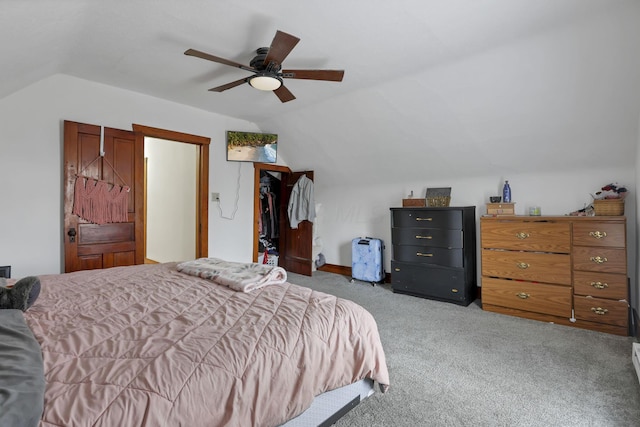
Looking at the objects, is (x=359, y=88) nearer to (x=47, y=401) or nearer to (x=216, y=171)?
(x=216, y=171)

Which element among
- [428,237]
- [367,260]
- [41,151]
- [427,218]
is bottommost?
[367,260]

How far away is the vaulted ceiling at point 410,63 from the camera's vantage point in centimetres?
198

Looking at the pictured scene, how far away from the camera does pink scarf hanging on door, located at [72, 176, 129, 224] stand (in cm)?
302

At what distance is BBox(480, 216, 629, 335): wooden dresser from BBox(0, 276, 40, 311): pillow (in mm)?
3613

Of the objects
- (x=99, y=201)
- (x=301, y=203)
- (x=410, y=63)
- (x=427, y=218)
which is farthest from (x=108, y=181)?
(x=427, y=218)

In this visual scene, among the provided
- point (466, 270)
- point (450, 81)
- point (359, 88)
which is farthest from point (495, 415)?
point (359, 88)

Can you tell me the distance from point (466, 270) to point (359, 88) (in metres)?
2.36

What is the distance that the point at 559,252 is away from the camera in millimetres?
2881

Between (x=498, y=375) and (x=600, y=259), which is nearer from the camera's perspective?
(x=498, y=375)

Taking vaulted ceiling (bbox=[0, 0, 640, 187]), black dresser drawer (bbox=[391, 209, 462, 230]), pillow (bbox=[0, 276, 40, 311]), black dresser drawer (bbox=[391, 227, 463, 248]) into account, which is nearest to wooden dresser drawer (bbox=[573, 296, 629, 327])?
black dresser drawer (bbox=[391, 227, 463, 248])

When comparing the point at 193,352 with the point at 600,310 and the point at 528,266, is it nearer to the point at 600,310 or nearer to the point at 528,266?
the point at 528,266

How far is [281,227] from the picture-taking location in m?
5.42

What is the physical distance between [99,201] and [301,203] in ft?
8.76

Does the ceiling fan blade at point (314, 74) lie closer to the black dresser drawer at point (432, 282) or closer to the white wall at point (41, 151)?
the white wall at point (41, 151)
